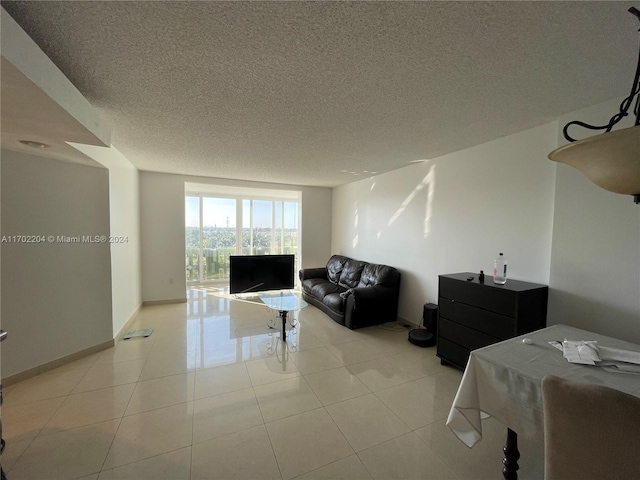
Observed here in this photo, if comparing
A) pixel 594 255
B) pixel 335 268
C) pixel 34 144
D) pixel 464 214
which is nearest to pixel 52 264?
pixel 34 144

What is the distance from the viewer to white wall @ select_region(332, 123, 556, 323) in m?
2.51

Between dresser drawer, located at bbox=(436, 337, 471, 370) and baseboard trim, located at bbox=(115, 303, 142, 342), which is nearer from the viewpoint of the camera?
dresser drawer, located at bbox=(436, 337, 471, 370)

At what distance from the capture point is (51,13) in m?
1.17

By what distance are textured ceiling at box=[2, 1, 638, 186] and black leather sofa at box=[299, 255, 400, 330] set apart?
2203 millimetres

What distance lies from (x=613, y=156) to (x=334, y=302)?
3.52 metres

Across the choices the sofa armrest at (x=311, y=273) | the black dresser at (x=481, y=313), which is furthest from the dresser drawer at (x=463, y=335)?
the sofa armrest at (x=311, y=273)

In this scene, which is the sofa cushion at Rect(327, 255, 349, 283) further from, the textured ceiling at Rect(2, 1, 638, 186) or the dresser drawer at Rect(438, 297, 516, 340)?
the textured ceiling at Rect(2, 1, 638, 186)

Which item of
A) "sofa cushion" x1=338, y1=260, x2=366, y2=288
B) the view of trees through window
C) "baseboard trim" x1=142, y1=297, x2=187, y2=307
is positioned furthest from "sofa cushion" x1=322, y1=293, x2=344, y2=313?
"baseboard trim" x1=142, y1=297, x2=187, y2=307

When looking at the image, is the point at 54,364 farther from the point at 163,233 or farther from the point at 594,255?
the point at 594,255

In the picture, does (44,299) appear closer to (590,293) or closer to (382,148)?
(382,148)

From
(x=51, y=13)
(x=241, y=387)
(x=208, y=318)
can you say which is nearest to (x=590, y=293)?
(x=241, y=387)

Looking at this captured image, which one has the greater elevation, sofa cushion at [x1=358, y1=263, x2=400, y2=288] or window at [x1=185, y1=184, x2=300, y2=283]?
window at [x1=185, y1=184, x2=300, y2=283]

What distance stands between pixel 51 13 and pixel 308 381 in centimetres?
299

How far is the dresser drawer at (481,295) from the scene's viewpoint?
7.35 ft
